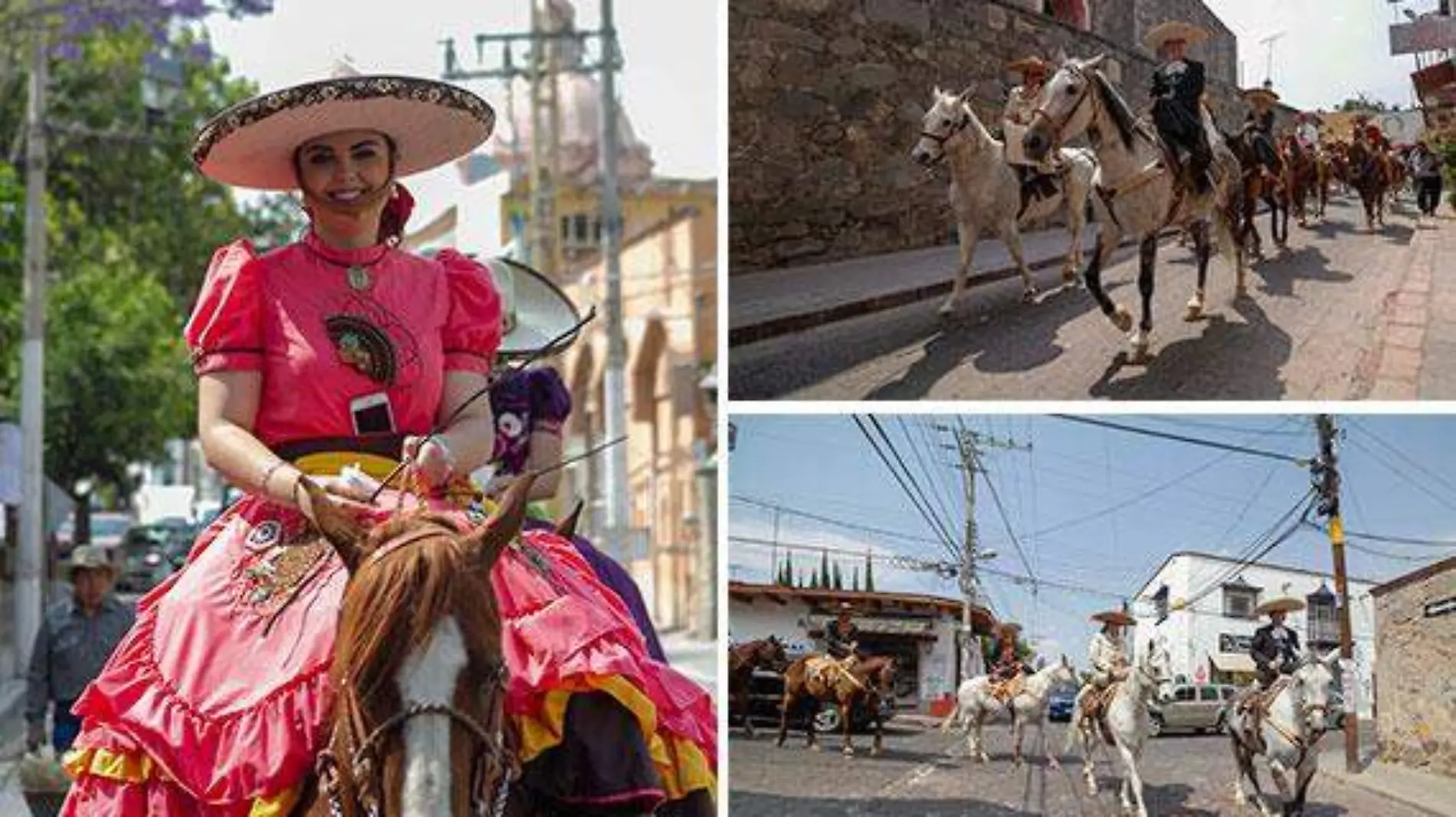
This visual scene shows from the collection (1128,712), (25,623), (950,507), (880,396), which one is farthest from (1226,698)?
(25,623)

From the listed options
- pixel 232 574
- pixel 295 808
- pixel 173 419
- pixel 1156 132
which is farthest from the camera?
pixel 173 419

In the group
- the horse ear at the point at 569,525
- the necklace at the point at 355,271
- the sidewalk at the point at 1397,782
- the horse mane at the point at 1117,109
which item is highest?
the horse mane at the point at 1117,109

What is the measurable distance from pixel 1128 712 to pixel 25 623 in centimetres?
1668

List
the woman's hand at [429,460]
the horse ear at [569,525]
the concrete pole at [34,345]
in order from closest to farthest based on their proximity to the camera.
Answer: the woman's hand at [429,460]
the horse ear at [569,525]
the concrete pole at [34,345]

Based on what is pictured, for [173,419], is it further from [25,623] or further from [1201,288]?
[1201,288]

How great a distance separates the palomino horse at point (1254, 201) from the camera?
17.4 feet

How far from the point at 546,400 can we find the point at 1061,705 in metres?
1.77

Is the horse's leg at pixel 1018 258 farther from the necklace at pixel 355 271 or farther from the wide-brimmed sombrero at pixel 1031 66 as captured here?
the necklace at pixel 355 271

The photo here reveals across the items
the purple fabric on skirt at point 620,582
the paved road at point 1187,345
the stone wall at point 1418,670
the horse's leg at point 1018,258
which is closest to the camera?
the purple fabric on skirt at point 620,582

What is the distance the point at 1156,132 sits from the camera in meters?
5.76

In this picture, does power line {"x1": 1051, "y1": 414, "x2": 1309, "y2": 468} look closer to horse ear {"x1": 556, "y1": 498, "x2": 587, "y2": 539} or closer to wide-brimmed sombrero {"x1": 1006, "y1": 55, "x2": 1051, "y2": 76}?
wide-brimmed sombrero {"x1": 1006, "y1": 55, "x2": 1051, "y2": 76}

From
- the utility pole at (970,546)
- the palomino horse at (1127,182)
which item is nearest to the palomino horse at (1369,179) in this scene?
the palomino horse at (1127,182)

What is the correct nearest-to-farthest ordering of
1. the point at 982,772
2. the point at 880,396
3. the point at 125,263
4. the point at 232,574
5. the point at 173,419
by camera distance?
1. the point at 232,574
2. the point at 880,396
3. the point at 982,772
4. the point at 125,263
5. the point at 173,419

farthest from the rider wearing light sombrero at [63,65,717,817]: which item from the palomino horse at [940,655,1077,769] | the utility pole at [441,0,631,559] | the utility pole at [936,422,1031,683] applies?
the utility pole at [441,0,631,559]
